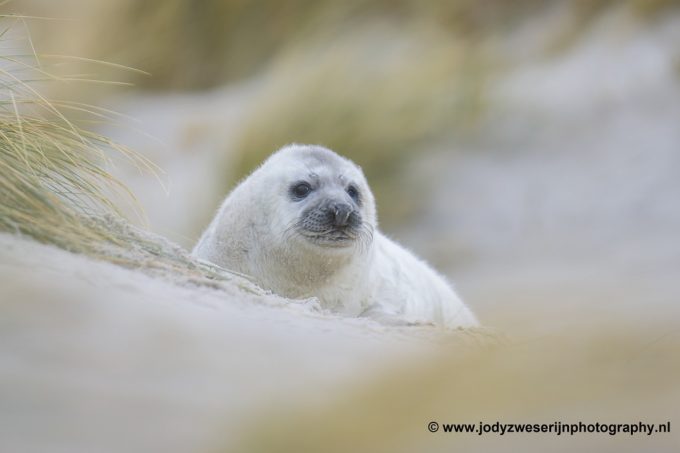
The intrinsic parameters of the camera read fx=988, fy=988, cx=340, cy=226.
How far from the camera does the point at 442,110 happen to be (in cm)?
1062

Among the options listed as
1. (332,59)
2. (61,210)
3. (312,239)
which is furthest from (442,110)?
(61,210)

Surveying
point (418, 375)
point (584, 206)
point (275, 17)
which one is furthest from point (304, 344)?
point (275, 17)

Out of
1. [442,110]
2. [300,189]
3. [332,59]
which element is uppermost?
[332,59]

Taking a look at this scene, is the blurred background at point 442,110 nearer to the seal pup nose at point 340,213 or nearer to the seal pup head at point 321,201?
the seal pup head at point 321,201

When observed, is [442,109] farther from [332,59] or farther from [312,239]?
[312,239]

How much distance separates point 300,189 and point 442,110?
5557mm

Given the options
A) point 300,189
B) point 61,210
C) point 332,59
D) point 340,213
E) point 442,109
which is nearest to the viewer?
point 61,210

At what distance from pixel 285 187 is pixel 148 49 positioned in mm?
7124

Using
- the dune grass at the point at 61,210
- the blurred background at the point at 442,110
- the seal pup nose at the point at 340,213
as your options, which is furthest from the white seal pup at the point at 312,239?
the blurred background at the point at 442,110

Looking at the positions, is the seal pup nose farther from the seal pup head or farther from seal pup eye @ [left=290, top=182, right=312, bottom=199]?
seal pup eye @ [left=290, top=182, right=312, bottom=199]

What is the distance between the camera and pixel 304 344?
2.88 m

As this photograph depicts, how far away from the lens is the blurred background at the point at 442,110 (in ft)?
30.9

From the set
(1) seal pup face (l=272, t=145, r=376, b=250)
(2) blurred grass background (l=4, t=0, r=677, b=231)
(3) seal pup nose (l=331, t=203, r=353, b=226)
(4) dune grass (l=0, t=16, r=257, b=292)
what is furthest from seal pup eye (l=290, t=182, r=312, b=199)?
(2) blurred grass background (l=4, t=0, r=677, b=231)

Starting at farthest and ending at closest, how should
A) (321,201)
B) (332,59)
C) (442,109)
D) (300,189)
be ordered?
(332,59) → (442,109) → (300,189) → (321,201)
